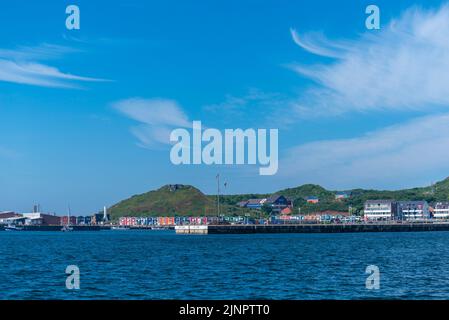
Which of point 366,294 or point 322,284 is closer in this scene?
point 366,294

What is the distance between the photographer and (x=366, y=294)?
4375cm

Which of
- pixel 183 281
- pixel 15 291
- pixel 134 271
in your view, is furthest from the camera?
pixel 134 271

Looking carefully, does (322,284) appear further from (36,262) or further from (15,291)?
(36,262)

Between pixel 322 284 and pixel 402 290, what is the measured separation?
6.70 metres

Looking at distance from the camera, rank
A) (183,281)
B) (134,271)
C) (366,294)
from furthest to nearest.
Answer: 1. (134,271)
2. (183,281)
3. (366,294)

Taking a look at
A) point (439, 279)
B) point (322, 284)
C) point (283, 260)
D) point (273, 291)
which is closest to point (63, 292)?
point (273, 291)
